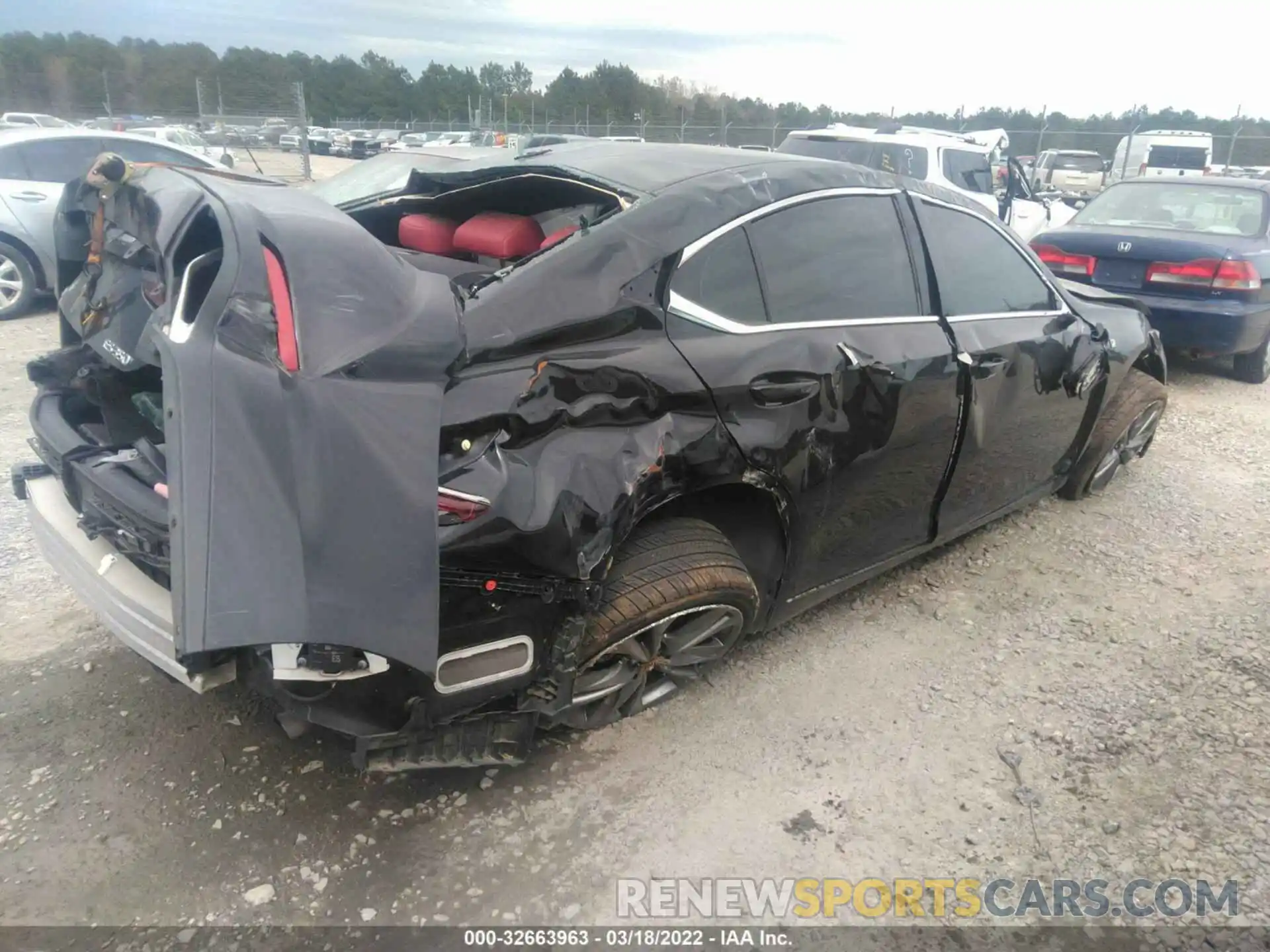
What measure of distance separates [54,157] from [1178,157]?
2295cm

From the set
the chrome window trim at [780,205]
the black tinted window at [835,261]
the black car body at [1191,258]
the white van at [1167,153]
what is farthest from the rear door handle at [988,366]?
the white van at [1167,153]

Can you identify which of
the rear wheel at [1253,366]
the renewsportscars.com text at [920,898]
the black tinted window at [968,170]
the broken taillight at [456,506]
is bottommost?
the renewsportscars.com text at [920,898]

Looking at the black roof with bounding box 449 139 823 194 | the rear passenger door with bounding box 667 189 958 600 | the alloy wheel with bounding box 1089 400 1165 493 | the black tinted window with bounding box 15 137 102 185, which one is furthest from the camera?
the black tinted window with bounding box 15 137 102 185

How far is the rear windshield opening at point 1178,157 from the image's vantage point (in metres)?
20.2

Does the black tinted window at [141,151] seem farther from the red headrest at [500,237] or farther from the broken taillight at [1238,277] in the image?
the broken taillight at [1238,277]

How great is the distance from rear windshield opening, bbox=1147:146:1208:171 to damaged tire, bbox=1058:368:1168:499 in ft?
64.2

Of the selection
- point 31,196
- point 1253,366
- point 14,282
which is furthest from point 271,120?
point 1253,366

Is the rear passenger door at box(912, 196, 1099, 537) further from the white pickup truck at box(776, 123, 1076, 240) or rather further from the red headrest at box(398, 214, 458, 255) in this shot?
the white pickup truck at box(776, 123, 1076, 240)

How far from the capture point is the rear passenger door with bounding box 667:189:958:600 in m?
2.50

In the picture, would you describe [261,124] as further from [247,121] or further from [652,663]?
[652,663]

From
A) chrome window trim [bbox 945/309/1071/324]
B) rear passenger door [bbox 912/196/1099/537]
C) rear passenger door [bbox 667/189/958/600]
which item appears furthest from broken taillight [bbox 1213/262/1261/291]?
rear passenger door [bbox 667/189/958/600]

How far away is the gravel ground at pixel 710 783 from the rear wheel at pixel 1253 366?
4426 mm

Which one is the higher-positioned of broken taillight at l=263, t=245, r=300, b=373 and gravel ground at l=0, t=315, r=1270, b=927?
broken taillight at l=263, t=245, r=300, b=373

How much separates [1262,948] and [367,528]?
7.94 ft
